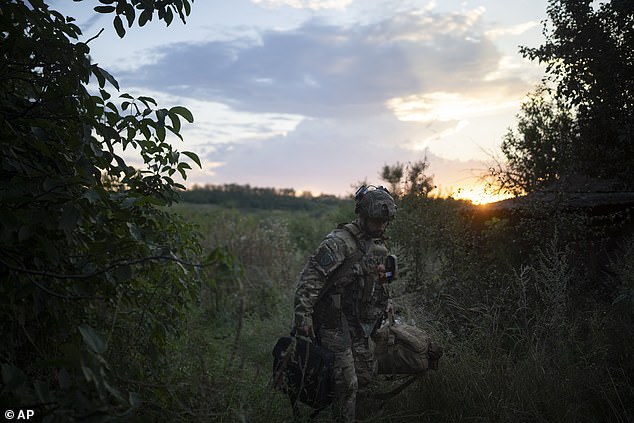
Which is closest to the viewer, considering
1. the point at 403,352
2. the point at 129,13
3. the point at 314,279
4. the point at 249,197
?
the point at 129,13

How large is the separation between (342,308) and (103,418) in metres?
2.86

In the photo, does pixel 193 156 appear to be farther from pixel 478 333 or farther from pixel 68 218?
pixel 478 333

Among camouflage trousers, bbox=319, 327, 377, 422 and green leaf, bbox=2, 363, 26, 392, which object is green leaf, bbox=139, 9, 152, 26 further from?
camouflage trousers, bbox=319, 327, 377, 422

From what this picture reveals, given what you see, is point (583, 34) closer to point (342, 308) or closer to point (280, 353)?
point (342, 308)

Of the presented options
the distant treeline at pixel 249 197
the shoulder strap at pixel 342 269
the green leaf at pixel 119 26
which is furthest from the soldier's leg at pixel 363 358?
the distant treeline at pixel 249 197

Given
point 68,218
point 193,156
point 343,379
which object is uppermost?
point 193,156

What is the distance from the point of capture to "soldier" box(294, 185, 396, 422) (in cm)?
412

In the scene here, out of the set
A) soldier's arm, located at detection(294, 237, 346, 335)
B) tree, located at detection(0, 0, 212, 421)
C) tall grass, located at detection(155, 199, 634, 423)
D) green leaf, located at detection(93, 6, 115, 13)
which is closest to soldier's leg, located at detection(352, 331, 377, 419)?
tall grass, located at detection(155, 199, 634, 423)

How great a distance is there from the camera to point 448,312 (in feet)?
21.8

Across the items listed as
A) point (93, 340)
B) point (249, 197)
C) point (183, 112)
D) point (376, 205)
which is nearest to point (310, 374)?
point (376, 205)

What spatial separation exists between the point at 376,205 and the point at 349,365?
4.66 feet

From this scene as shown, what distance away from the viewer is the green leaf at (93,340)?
63.2 inches

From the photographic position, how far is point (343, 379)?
3.98 m

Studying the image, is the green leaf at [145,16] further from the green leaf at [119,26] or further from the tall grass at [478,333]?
the tall grass at [478,333]
